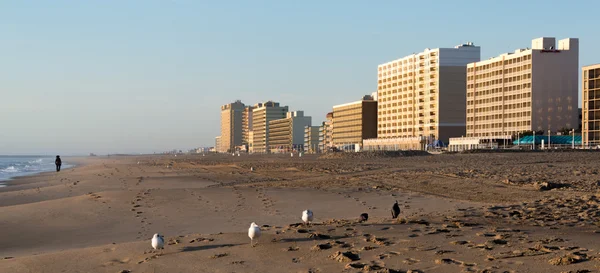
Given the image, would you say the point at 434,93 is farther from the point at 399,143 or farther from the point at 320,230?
the point at 320,230

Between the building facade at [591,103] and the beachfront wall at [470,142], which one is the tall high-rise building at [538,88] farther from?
the building facade at [591,103]

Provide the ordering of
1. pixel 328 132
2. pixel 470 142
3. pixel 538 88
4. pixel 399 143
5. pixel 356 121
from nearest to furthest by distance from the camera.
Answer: pixel 470 142 → pixel 538 88 → pixel 399 143 → pixel 356 121 → pixel 328 132

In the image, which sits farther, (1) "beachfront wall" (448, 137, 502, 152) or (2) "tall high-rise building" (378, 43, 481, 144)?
(2) "tall high-rise building" (378, 43, 481, 144)

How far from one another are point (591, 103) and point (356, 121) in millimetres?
80329

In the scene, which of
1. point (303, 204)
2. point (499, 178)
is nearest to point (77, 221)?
point (303, 204)

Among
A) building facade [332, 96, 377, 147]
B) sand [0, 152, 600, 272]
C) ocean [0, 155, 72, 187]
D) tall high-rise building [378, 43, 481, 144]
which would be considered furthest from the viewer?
building facade [332, 96, 377, 147]

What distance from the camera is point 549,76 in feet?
369

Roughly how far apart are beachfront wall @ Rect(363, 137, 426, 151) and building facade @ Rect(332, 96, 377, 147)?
913 cm

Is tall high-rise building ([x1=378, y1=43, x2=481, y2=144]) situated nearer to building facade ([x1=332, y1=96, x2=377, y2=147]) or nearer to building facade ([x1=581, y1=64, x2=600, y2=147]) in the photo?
building facade ([x1=332, y1=96, x2=377, y2=147])

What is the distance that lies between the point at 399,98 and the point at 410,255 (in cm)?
14565

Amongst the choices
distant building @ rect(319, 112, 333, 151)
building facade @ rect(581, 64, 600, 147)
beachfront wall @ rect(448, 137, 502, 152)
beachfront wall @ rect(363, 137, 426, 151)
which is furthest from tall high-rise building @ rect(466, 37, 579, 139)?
distant building @ rect(319, 112, 333, 151)

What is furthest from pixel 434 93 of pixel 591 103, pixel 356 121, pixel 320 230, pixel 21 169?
pixel 320 230

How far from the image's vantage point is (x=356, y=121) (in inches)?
6658

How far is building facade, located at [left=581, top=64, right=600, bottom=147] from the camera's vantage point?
9238 cm
